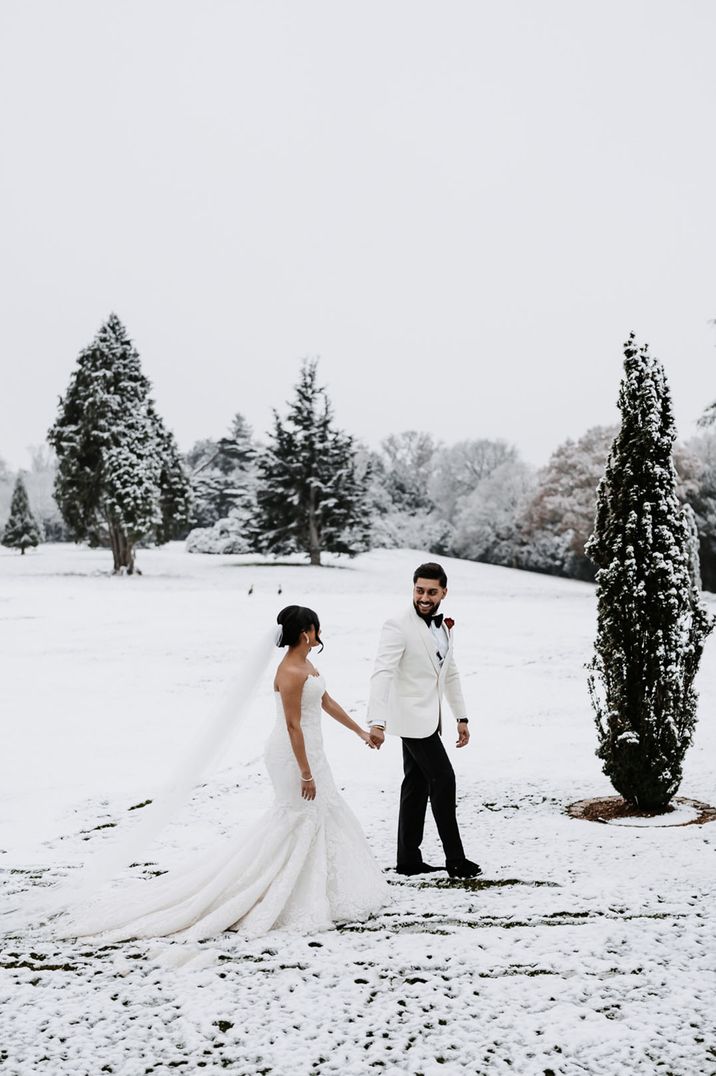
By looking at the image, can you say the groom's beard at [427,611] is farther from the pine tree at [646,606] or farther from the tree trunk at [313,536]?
the tree trunk at [313,536]

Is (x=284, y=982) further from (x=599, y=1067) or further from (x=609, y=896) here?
(x=609, y=896)

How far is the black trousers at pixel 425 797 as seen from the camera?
609 centimetres

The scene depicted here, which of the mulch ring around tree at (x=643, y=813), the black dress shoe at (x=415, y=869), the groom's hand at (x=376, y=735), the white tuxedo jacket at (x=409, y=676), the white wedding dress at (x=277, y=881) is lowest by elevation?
the mulch ring around tree at (x=643, y=813)

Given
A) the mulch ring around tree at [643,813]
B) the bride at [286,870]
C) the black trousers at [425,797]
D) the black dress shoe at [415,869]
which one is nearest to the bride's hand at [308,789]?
the bride at [286,870]

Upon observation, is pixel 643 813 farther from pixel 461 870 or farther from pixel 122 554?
pixel 122 554

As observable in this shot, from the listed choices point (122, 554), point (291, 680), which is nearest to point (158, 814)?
point (291, 680)

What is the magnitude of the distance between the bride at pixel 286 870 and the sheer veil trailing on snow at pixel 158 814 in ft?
0.48

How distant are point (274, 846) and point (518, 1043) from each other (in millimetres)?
2007

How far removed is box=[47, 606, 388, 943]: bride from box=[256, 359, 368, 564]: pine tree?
127 feet

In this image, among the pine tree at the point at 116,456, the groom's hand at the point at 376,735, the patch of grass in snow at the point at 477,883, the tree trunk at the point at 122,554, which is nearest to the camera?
the groom's hand at the point at 376,735

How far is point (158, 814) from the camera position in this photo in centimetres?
578

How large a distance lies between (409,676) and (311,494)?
39026mm

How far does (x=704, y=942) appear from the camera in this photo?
4.83 m

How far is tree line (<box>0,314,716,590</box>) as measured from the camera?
3828 cm
